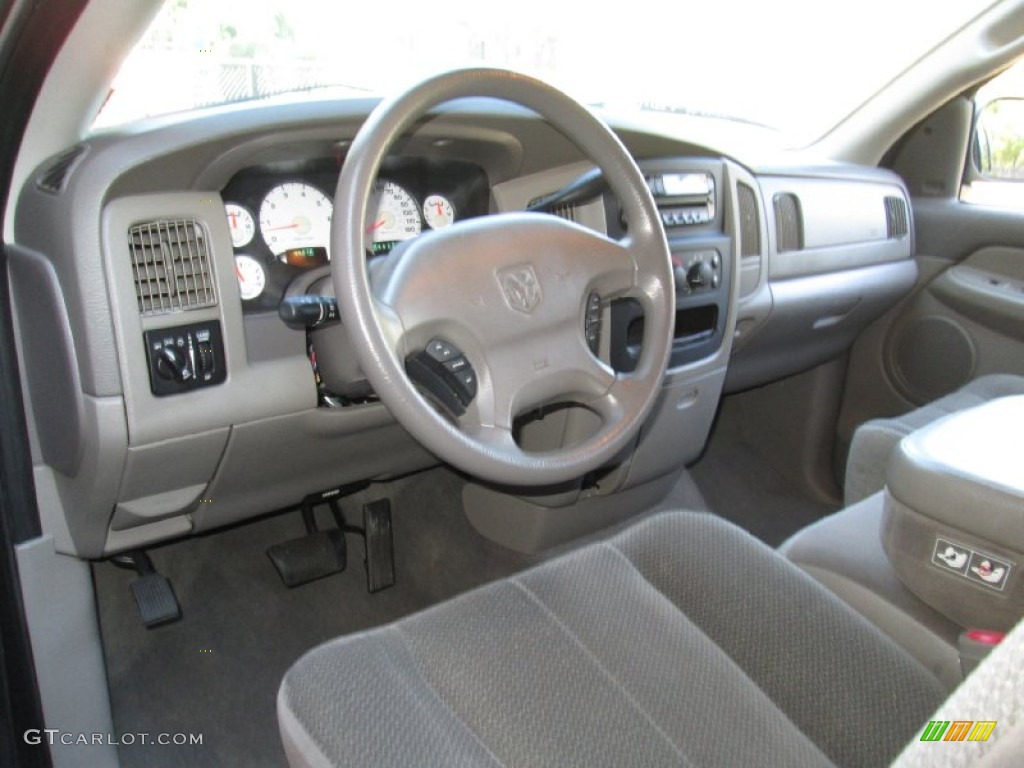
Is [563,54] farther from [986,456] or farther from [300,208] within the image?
[986,456]

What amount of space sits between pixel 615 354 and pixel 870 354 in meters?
1.42

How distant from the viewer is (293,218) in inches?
58.4

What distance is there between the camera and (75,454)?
4.48 feet

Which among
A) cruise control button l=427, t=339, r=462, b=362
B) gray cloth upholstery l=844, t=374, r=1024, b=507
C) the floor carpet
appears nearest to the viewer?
cruise control button l=427, t=339, r=462, b=362

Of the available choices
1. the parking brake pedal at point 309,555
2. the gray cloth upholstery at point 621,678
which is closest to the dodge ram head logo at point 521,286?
the gray cloth upholstery at point 621,678

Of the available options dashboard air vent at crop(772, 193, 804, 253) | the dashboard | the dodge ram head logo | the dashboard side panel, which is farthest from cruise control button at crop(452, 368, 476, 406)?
dashboard air vent at crop(772, 193, 804, 253)

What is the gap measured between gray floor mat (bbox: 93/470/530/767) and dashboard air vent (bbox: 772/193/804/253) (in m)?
1.06

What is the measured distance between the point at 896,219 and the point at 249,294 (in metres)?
2.00

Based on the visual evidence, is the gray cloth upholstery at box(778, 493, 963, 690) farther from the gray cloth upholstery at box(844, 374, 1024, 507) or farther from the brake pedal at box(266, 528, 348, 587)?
the brake pedal at box(266, 528, 348, 587)

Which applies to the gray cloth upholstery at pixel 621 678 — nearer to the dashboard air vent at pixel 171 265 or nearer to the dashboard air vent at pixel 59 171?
the dashboard air vent at pixel 171 265

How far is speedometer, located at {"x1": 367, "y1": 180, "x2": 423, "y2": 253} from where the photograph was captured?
157cm

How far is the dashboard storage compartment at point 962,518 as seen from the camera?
40.0 inches

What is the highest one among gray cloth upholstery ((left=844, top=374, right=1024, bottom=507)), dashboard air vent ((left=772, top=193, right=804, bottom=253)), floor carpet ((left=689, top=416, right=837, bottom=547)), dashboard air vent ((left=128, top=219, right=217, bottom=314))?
dashboard air vent ((left=128, top=219, right=217, bottom=314))

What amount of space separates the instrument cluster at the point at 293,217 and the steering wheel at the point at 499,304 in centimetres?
26
